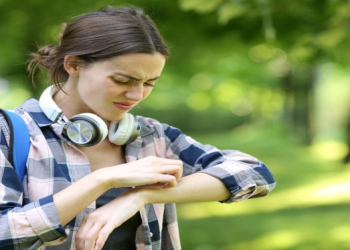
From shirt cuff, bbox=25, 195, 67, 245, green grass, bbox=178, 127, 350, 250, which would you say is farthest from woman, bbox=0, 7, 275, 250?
green grass, bbox=178, 127, 350, 250

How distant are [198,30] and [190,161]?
185 inches

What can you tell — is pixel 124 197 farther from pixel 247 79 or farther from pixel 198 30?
pixel 247 79

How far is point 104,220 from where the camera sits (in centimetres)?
182

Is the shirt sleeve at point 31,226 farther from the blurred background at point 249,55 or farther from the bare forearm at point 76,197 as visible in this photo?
the blurred background at point 249,55

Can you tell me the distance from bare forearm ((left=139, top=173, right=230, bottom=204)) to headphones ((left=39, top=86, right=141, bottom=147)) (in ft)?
0.79

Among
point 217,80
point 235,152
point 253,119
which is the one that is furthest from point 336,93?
point 235,152

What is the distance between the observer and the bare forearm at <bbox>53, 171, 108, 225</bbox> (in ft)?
5.49

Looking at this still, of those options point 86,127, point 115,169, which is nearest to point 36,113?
point 86,127

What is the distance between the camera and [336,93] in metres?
42.6

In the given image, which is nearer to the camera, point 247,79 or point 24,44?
point 24,44

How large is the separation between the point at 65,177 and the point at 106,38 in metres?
0.49

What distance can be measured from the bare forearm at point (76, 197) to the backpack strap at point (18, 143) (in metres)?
0.20

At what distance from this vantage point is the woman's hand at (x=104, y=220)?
70.9 inches

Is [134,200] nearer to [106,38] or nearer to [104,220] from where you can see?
[104,220]
